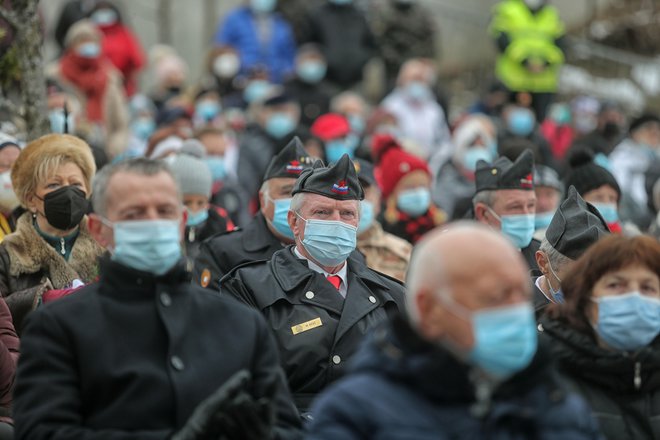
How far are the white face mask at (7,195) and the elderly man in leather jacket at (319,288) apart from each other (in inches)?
75.8

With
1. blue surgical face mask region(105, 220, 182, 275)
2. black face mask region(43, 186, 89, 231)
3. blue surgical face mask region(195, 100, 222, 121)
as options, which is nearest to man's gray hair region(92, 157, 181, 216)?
blue surgical face mask region(105, 220, 182, 275)

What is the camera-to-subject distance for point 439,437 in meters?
4.32

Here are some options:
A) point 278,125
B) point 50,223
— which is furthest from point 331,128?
point 50,223

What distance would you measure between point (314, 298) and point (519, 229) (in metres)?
2.20

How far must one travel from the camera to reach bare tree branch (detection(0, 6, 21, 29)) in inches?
344

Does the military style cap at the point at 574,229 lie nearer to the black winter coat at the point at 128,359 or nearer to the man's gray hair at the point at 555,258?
the man's gray hair at the point at 555,258

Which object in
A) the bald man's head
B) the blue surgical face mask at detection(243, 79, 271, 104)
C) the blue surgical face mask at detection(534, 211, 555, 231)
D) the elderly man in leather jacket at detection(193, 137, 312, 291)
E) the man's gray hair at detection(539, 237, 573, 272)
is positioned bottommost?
the blue surgical face mask at detection(243, 79, 271, 104)

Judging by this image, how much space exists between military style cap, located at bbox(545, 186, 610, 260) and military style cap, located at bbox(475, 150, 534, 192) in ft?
4.29

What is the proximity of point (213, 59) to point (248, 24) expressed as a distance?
4.90 ft

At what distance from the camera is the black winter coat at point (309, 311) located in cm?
654

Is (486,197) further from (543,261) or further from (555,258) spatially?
(555,258)

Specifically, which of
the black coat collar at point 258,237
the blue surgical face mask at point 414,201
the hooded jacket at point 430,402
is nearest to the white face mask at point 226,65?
the blue surgical face mask at point 414,201

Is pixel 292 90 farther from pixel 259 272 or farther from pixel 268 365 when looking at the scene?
pixel 268 365

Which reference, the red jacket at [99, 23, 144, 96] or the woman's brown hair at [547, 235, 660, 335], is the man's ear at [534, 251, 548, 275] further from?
the red jacket at [99, 23, 144, 96]
